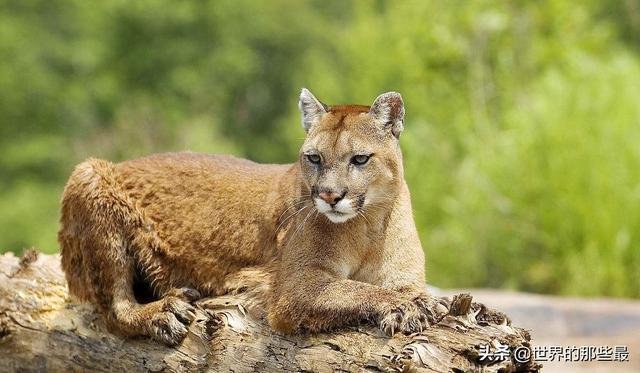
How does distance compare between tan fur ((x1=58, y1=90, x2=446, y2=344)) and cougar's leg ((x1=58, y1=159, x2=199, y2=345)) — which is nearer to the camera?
tan fur ((x1=58, y1=90, x2=446, y2=344))

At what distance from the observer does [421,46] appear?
26.4m

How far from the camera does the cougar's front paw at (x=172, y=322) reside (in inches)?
321

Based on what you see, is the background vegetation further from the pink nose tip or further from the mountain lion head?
the pink nose tip

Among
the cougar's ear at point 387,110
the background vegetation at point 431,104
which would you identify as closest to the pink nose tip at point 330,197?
the cougar's ear at point 387,110

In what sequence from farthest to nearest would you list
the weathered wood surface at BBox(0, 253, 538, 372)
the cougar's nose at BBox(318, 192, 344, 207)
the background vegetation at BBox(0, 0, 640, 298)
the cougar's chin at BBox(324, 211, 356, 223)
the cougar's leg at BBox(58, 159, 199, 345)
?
the background vegetation at BBox(0, 0, 640, 298)
the cougar's leg at BBox(58, 159, 199, 345)
the cougar's chin at BBox(324, 211, 356, 223)
the cougar's nose at BBox(318, 192, 344, 207)
the weathered wood surface at BBox(0, 253, 538, 372)

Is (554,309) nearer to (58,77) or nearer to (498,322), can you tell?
(498,322)

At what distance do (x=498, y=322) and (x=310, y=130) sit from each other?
6.57 ft

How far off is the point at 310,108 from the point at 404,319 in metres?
1.86

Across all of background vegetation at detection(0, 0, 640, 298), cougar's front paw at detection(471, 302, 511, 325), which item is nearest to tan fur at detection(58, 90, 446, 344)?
cougar's front paw at detection(471, 302, 511, 325)

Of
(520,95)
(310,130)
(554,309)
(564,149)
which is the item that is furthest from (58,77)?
(310,130)

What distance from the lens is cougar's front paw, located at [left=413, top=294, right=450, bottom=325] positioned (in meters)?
7.16

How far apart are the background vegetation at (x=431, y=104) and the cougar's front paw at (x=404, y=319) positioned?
985 cm

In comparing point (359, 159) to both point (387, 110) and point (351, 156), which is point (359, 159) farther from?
point (387, 110)

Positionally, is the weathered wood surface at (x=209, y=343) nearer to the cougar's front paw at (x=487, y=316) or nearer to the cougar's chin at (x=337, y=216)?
the cougar's front paw at (x=487, y=316)
